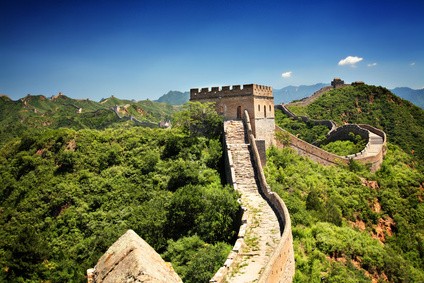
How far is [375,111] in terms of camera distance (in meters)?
56.1

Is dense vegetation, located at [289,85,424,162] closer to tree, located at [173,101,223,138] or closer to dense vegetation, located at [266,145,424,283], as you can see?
dense vegetation, located at [266,145,424,283]

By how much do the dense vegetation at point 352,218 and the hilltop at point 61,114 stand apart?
44.4 meters

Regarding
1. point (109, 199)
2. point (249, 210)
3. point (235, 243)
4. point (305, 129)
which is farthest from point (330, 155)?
point (109, 199)

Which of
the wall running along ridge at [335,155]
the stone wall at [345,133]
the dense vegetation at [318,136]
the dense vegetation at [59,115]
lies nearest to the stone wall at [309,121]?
the dense vegetation at [318,136]

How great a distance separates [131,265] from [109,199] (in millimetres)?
15698

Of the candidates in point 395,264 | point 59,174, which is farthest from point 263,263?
point 59,174

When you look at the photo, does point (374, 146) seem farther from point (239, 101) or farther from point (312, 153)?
point (239, 101)

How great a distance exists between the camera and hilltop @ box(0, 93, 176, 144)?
7450cm

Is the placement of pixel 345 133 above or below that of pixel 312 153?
above

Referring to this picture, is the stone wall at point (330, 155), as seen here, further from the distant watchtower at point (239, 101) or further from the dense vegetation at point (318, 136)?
the distant watchtower at point (239, 101)

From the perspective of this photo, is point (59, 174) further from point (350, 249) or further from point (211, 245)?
point (350, 249)

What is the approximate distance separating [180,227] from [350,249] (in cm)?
874

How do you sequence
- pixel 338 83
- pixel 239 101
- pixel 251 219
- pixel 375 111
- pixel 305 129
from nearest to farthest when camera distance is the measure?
pixel 251 219, pixel 239 101, pixel 305 129, pixel 375 111, pixel 338 83

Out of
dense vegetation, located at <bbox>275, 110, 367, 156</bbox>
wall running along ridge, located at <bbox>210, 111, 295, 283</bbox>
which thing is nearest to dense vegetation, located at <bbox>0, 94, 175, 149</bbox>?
dense vegetation, located at <bbox>275, 110, 367, 156</bbox>
